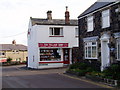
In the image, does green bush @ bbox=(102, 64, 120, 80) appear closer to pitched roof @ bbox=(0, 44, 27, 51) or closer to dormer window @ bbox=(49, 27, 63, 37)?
dormer window @ bbox=(49, 27, 63, 37)

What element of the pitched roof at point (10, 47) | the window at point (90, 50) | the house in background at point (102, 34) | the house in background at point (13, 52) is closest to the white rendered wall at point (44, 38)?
the house in background at point (102, 34)

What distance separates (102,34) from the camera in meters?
21.1

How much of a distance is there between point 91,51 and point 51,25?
12844 millimetres

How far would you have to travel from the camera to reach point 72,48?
35.5 meters

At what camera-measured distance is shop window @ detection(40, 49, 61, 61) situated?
113ft

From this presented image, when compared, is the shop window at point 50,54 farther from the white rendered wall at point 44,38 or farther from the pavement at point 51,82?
the pavement at point 51,82

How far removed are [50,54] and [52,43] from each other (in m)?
1.64

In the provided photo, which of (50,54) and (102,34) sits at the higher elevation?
(102,34)

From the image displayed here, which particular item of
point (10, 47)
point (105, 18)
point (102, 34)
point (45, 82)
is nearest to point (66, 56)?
point (102, 34)

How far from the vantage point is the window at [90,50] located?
2249 cm

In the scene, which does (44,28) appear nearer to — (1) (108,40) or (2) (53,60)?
(2) (53,60)

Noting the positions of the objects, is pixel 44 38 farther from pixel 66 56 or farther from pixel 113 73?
pixel 113 73

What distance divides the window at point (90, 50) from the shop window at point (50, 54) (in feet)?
37.3

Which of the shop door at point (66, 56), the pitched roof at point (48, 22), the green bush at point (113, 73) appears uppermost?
the pitched roof at point (48, 22)
